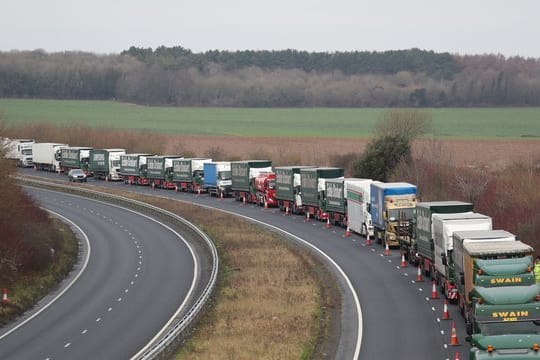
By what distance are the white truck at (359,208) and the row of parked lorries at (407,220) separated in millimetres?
63

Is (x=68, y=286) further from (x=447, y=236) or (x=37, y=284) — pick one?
(x=447, y=236)

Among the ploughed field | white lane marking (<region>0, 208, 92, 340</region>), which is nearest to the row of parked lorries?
the ploughed field

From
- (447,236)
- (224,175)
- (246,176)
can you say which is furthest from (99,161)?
(447,236)

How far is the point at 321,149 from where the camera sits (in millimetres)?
138625

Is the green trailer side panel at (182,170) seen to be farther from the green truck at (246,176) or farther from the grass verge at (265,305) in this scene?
the grass verge at (265,305)

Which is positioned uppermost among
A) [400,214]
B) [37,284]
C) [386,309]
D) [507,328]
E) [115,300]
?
[400,214]

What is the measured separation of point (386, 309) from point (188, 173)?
213ft

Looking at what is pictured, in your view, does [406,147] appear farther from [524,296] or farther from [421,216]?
[524,296]

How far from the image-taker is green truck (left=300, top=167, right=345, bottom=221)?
80625 mm

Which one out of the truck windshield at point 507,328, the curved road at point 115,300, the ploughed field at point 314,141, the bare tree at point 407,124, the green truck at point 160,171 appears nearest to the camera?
the truck windshield at point 507,328

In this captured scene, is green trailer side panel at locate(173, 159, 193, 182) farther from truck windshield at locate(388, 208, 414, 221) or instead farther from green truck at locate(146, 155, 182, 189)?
truck windshield at locate(388, 208, 414, 221)

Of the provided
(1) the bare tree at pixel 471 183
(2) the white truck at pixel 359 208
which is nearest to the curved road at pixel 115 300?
(2) the white truck at pixel 359 208

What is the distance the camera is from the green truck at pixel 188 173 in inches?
4193

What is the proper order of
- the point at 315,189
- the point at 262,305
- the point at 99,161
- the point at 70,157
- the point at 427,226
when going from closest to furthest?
the point at 262,305 < the point at 427,226 < the point at 315,189 < the point at 99,161 < the point at 70,157
